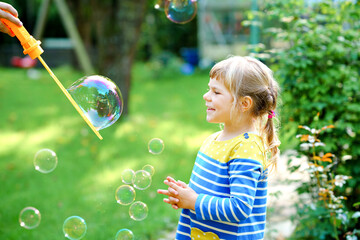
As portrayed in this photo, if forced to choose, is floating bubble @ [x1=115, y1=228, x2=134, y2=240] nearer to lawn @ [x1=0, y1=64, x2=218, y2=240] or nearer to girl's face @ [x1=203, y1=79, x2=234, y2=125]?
girl's face @ [x1=203, y1=79, x2=234, y2=125]

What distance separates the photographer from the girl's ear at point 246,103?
76.9 inches

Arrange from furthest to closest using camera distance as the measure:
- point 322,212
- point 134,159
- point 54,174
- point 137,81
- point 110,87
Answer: point 137,81 < point 134,159 < point 54,174 < point 322,212 < point 110,87

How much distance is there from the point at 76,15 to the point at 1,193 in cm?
1413

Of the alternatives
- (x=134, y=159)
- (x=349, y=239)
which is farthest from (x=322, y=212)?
(x=134, y=159)

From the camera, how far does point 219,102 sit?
1971mm

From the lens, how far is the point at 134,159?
5.60m

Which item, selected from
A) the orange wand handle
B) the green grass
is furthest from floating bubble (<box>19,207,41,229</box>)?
the orange wand handle

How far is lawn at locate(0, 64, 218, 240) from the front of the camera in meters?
3.84

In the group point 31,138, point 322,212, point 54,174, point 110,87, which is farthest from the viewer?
point 31,138

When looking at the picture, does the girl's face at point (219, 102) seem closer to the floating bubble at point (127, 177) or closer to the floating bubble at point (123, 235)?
the floating bubble at point (127, 177)

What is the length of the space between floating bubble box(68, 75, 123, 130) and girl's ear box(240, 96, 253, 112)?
2.87 feet

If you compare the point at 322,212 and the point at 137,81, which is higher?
the point at 137,81

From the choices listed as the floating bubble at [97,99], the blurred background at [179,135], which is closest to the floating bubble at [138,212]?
the floating bubble at [97,99]

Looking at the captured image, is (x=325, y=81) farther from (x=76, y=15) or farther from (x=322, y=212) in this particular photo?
(x=76, y=15)
